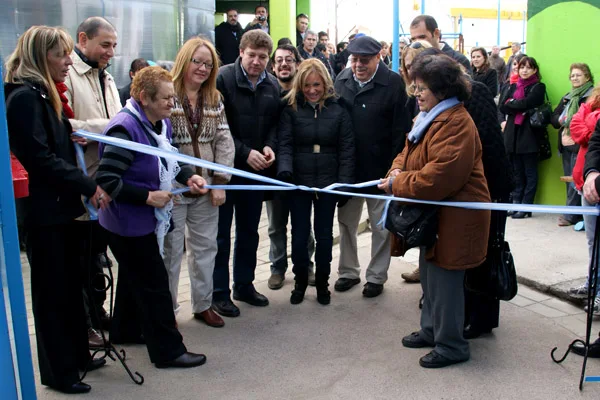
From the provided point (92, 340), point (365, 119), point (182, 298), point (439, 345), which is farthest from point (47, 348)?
point (365, 119)

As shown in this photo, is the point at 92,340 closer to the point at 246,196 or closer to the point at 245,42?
the point at 246,196

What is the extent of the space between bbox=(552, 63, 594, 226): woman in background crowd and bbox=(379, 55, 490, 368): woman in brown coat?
138 inches

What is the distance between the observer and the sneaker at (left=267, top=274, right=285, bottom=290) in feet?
17.9

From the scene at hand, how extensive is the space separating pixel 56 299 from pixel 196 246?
1.22 metres

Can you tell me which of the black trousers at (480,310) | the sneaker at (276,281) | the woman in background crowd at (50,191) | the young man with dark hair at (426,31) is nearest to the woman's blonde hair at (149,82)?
the woman in background crowd at (50,191)

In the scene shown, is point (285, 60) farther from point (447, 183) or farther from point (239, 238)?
point (447, 183)

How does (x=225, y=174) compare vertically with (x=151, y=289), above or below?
above

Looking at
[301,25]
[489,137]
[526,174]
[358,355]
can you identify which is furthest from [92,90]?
[301,25]

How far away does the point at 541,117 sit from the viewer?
7555 millimetres

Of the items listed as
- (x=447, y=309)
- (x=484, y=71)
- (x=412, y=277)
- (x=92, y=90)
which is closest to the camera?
(x=447, y=309)

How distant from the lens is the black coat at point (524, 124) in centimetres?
765

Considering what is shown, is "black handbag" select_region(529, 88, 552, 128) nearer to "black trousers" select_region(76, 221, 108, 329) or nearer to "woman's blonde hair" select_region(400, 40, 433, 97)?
"woman's blonde hair" select_region(400, 40, 433, 97)

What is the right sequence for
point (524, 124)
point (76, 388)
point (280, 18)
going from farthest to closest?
point (280, 18), point (524, 124), point (76, 388)

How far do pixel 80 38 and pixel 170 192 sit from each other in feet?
4.12
